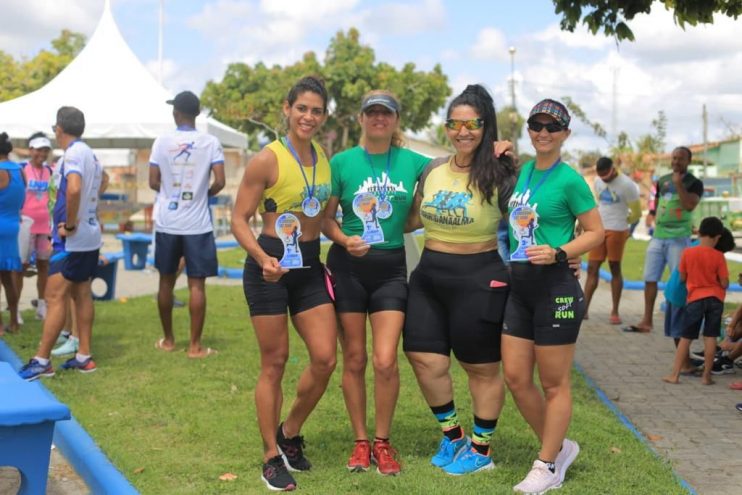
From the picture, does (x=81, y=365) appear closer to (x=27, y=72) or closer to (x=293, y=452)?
(x=293, y=452)

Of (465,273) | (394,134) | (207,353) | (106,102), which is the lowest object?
(207,353)

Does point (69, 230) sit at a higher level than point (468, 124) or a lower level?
lower

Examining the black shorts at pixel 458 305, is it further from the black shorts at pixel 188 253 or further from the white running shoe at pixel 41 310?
the white running shoe at pixel 41 310

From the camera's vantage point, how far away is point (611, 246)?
10.5 meters

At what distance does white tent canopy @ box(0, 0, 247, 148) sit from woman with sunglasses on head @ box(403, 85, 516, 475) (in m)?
11.2

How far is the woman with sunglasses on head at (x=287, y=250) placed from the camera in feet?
15.6

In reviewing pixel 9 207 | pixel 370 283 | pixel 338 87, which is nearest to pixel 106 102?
pixel 9 207

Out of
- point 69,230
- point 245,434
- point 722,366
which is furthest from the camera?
point 722,366

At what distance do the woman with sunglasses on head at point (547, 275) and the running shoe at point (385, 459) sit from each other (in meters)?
0.66

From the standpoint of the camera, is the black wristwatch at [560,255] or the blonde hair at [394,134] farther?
the blonde hair at [394,134]

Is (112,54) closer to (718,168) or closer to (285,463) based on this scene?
(285,463)

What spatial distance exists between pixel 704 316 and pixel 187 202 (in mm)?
4411

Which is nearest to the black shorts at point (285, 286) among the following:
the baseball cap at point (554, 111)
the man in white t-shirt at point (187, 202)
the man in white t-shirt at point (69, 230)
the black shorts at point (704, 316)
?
the baseball cap at point (554, 111)

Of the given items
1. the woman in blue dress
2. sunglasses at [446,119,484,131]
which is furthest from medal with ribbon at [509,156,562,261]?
the woman in blue dress
